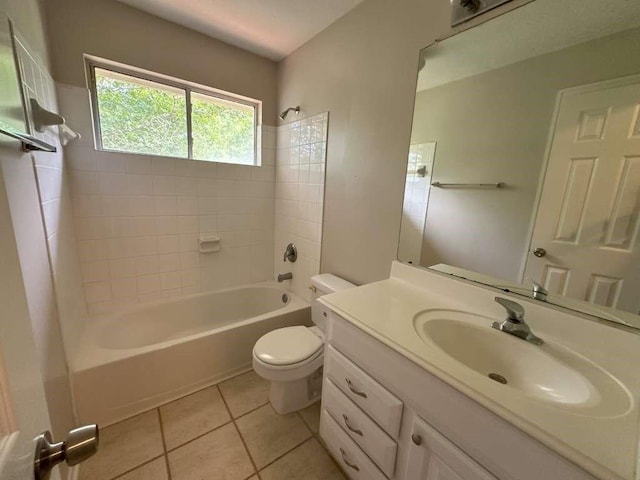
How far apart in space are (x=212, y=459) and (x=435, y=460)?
3.55ft

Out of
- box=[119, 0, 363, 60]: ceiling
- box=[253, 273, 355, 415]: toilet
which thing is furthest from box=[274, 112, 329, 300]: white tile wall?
box=[119, 0, 363, 60]: ceiling

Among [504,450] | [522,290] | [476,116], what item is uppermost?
[476,116]

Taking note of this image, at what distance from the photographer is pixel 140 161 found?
183 centimetres

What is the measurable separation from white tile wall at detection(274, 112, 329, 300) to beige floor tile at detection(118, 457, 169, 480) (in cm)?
131

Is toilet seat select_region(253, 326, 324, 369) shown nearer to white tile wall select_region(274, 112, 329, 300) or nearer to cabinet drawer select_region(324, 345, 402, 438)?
cabinet drawer select_region(324, 345, 402, 438)

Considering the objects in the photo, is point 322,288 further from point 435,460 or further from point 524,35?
point 524,35

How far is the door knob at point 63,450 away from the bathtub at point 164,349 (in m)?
1.28

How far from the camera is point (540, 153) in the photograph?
3.06 feet

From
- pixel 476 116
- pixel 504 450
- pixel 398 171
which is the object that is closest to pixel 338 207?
pixel 398 171

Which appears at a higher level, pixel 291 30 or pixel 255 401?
pixel 291 30

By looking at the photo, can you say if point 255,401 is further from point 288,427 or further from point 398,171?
point 398,171

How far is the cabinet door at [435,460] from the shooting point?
2.19ft

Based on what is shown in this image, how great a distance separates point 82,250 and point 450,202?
7.49ft

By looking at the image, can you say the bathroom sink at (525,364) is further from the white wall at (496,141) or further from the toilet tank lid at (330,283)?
the toilet tank lid at (330,283)
